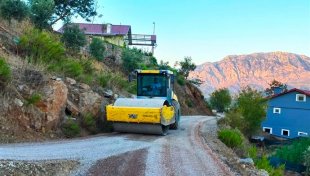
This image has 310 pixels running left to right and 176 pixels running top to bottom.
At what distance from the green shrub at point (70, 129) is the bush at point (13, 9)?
914cm

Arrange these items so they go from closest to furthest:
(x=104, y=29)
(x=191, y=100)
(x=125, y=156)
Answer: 1. (x=125, y=156)
2. (x=191, y=100)
3. (x=104, y=29)

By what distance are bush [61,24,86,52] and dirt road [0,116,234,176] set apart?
1419cm

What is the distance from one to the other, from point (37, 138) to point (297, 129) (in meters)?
40.0

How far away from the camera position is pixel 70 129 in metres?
14.6

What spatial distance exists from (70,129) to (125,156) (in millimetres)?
4190

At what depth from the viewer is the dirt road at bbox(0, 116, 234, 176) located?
9508mm

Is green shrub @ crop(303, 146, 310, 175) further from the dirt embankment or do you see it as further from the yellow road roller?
the dirt embankment

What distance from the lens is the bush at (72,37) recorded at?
26.9m

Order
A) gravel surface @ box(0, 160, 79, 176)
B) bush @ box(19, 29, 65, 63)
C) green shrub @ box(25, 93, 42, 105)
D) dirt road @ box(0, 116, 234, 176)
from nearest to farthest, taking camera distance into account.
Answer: gravel surface @ box(0, 160, 79, 176), dirt road @ box(0, 116, 234, 176), green shrub @ box(25, 93, 42, 105), bush @ box(19, 29, 65, 63)

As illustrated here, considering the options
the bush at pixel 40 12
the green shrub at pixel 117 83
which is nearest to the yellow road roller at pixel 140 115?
the green shrub at pixel 117 83

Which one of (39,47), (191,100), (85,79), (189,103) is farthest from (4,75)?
(191,100)

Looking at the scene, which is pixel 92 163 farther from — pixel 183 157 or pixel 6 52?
pixel 6 52

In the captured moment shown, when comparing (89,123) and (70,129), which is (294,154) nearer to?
(89,123)

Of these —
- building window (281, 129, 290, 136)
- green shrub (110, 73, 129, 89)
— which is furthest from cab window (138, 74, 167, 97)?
building window (281, 129, 290, 136)
